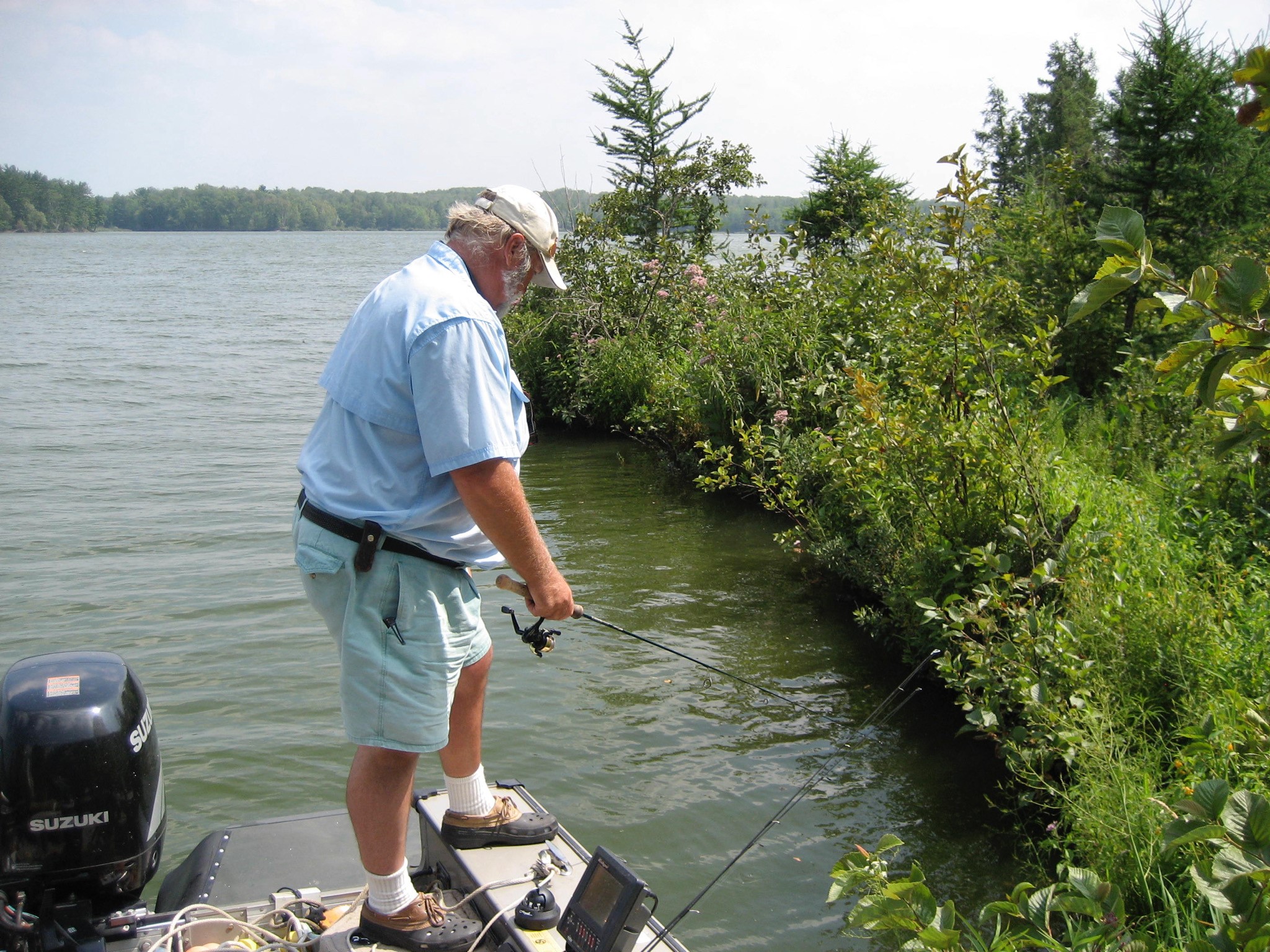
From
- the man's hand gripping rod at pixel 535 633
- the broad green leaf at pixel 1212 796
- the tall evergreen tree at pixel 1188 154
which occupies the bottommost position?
the man's hand gripping rod at pixel 535 633

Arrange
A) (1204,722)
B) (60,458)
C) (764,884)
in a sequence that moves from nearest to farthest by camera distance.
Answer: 1. (1204,722)
2. (764,884)
3. (60,458)

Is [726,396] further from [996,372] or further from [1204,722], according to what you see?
[1204,722]

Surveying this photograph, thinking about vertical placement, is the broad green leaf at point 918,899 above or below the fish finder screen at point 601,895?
above

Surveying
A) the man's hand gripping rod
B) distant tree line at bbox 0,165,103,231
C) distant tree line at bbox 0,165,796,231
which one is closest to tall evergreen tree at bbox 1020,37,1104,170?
the man's hand gripping rod

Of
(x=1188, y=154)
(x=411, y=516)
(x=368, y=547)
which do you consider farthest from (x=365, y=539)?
(x=1188, y=154)

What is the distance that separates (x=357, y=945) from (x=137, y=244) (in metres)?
124

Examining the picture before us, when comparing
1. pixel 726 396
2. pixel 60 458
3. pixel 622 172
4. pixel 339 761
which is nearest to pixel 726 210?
pixel 622 172

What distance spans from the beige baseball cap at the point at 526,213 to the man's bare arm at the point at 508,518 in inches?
24.8

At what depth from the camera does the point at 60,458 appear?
13414 millimetres

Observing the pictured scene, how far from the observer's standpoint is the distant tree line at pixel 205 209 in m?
126

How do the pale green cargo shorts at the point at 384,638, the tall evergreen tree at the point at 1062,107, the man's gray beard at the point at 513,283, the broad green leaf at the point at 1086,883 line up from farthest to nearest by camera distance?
the tall evergreen tree at the point at 1062,107
the man's gray beard at the point at 513,283
the pale green cargo shorts at the point at 384,638
the broad green leaf at the point at 1086,883

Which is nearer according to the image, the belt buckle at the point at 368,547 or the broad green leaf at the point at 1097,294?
the broad green leaf at the point at 1097,294

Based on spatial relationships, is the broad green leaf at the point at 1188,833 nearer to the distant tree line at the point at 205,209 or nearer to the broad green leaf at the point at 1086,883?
the broad green leaf at the point at 1086,883

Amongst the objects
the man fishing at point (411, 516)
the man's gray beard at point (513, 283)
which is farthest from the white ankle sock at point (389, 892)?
the man's gray beard at point (513, 283)
